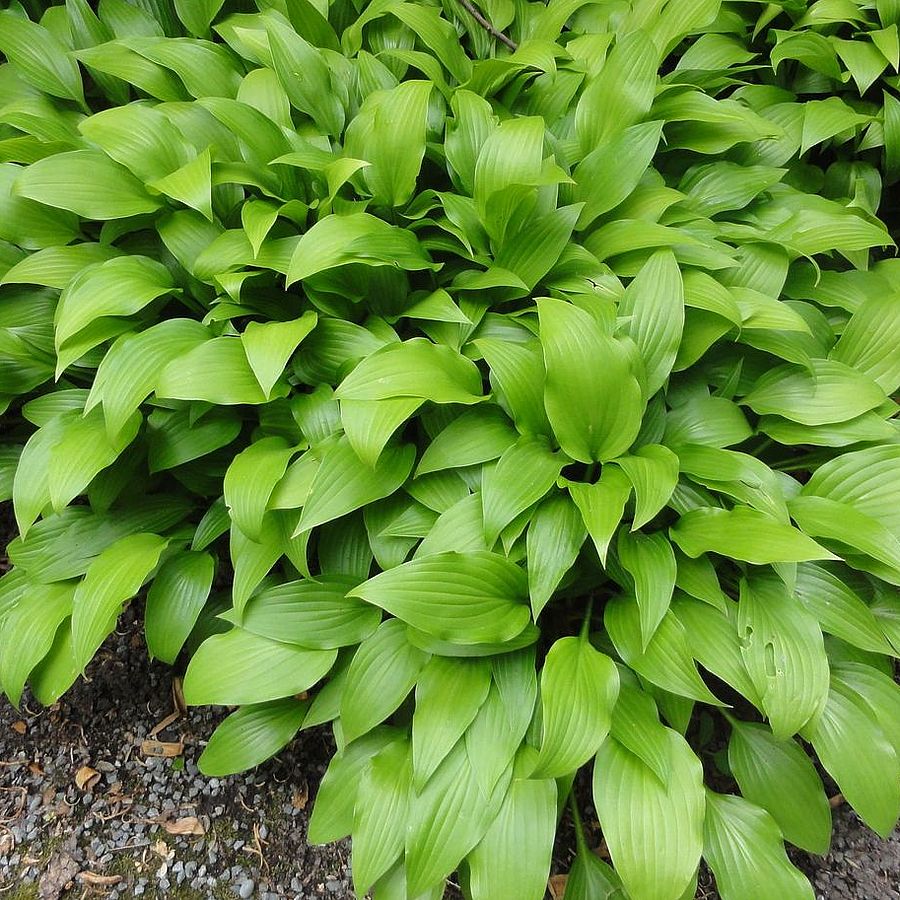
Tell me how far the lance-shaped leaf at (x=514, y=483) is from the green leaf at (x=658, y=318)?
273 millimetres

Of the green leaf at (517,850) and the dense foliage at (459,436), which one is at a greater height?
the dense foliage at (459,436)

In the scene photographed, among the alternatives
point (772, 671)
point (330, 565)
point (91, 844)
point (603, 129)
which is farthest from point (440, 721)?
point (603, 129)

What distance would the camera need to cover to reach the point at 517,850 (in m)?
1.17

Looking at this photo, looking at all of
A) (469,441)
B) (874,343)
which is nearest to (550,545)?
(469,441)

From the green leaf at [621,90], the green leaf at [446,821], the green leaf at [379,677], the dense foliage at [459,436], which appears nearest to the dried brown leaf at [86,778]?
the dense foliage at [459,436]

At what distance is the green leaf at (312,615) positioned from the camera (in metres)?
1.34

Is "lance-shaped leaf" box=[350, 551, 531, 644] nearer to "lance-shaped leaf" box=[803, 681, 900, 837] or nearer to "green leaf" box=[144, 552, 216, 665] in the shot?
"green leaf" box=[144, 552, 216, 665]

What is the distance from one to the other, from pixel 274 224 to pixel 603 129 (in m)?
0.87

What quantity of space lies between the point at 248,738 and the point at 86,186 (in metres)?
1.23

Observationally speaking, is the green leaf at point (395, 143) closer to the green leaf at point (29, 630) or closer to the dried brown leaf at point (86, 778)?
the green leaf at point (29, 630)

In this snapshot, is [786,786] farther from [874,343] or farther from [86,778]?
[86,778]

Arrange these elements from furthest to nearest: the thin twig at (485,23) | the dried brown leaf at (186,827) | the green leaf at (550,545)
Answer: the thin twig at (485,23), the dried brown leaf at (186,827), the green leaf at (550,545)

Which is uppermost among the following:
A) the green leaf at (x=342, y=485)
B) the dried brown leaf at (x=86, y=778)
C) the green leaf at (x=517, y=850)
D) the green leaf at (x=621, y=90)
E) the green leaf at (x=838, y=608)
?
the green leaf at (x=621, y=90)

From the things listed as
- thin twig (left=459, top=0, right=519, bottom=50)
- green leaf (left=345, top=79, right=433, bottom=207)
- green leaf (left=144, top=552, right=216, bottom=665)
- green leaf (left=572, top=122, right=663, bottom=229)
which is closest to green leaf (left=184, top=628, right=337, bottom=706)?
green leaf (left=144, top=552, right=216, bottom=665)
